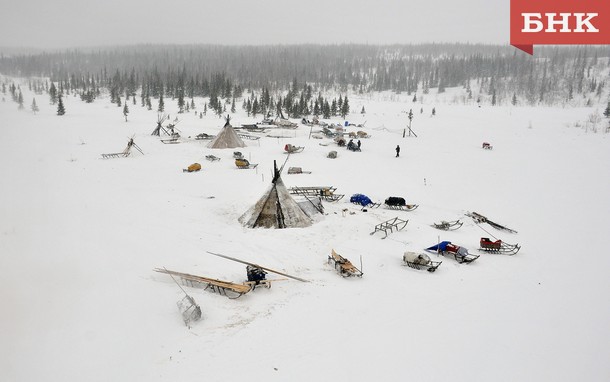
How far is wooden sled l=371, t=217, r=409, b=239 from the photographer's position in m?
17.2

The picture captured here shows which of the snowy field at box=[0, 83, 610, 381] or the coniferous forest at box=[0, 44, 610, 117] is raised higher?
the coniferous forest at box=[0, 44, 610, 117]

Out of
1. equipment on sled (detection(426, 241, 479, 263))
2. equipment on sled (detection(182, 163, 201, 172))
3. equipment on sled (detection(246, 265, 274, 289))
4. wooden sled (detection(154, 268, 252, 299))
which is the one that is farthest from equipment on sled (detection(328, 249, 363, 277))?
equipment on sled (detection(182, 163, 201, 172))

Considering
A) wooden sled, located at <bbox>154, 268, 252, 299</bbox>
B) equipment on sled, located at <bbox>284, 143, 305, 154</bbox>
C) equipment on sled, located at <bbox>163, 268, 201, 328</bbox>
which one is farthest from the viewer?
equipment on sled, located at <bbox>284, 143, 305, 154</bbox>

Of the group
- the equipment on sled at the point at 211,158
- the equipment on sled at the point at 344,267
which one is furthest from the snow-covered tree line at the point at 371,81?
the equipment on sled at the point at 344,267

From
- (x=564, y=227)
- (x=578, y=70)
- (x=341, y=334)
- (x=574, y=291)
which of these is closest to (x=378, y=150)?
(x=564, y=227)

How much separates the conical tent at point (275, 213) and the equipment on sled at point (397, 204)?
5562 millimetres

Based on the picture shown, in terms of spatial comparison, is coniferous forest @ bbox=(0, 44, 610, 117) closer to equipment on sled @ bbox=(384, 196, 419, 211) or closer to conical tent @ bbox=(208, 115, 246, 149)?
conical tent @ bbox=(208, 115, 246, 149)

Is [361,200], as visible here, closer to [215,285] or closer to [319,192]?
[319,192]

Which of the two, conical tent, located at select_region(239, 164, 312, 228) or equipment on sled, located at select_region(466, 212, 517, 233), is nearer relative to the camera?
conical tent, located at select_region(239, 164, 312, 228)

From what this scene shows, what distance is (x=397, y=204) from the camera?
20594mm

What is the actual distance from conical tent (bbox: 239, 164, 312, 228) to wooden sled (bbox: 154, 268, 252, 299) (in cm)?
536

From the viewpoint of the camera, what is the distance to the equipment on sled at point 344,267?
13.2 m

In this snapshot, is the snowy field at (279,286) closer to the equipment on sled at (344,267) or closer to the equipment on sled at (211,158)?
the equipment on sled at (344,267)

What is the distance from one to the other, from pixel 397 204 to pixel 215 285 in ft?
41.1
